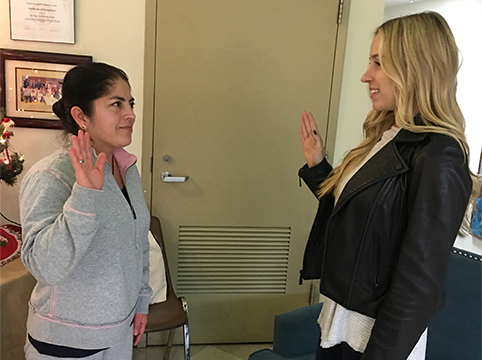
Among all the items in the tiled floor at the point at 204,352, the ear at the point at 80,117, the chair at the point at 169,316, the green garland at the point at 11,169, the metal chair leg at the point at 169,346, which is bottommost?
the tiled floor at the point at 204,352

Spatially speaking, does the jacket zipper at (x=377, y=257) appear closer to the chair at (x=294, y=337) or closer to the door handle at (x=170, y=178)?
the chair at (x=294, y=337)

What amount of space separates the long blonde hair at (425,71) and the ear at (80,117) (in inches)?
32.9

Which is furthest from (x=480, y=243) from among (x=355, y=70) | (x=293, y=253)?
(x=355, y=70)

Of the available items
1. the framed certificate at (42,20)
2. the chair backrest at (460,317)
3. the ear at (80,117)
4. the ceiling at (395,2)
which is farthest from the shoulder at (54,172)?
the ceiling at (395,2)

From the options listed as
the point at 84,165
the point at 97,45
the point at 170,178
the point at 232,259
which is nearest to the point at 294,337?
the point at 232,259

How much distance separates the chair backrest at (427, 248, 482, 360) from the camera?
1.42 meters

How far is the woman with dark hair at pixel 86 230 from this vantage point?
92 centimetres

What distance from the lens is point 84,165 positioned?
93 cm

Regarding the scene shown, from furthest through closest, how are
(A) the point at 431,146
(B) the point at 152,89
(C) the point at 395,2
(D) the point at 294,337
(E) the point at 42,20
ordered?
1. (C) the point at 395,2
2. (B) the point at 152,89
3. (E) the point at 42,20
4. (D) the point at 294,337
5. (A) the point at 431,146

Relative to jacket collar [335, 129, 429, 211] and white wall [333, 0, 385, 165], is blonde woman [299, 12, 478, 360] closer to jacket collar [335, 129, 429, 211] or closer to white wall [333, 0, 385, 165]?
jacket collar [335, 129, 429, 211]

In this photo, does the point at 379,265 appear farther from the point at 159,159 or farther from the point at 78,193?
the point at 159,159

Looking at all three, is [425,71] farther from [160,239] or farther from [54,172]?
[160,239]

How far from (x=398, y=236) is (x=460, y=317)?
2.53ft

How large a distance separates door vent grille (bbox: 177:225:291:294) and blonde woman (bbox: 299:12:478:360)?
3.60 ft
